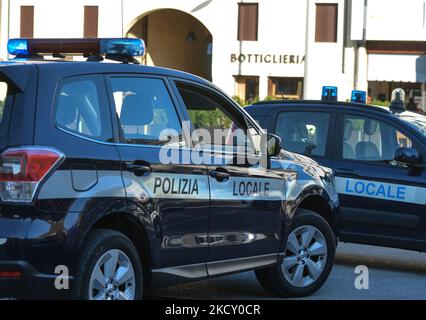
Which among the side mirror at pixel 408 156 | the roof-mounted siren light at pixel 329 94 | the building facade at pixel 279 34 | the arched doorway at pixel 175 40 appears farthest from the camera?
the arched doorway at pixel 175 40

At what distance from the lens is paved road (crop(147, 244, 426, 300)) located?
7387 millimetres

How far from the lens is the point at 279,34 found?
40.8m

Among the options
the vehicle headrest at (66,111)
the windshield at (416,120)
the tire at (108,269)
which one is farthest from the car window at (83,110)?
the windshield at (416,120)

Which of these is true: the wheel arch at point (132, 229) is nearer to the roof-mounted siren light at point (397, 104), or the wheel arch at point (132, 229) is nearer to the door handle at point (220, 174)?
the door handle at point (220, 174)

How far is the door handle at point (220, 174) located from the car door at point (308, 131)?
3.05 metres

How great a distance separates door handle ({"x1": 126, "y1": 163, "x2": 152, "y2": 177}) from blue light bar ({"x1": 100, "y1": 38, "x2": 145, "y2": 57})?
33.9 inches

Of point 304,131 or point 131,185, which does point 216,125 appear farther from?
point 304,131

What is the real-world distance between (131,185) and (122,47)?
41.9 inches

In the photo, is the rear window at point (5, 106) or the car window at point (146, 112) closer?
the rear window at point (5, 106)

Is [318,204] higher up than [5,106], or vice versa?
[5,106]

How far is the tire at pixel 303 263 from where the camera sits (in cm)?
714

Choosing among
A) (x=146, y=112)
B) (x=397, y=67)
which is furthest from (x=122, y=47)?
(x=397, y=67)

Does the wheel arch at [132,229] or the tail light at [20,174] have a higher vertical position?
the tail light at [20,174]
